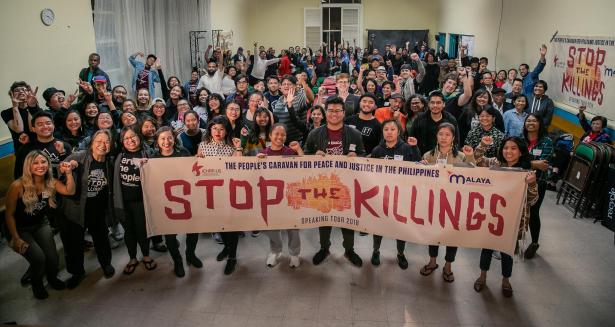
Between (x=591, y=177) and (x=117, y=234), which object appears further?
(x=591, y=177)

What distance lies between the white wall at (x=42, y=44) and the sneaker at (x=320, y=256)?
384 cm

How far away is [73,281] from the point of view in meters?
3.78

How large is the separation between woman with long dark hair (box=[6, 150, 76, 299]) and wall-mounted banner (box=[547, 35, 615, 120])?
647 cm

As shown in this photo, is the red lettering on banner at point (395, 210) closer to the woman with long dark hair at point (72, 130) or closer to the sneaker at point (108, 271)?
the sneaker at point (108, 271)

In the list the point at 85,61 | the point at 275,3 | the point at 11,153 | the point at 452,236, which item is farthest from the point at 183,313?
the point at 275,3

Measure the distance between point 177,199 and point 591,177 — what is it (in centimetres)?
448

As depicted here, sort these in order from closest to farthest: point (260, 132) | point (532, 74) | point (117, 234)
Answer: point (260, 132) < point (117, 234) < point (532, 74)

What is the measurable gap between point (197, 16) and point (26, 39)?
6607mm

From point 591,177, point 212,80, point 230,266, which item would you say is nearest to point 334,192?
→ point 230,266

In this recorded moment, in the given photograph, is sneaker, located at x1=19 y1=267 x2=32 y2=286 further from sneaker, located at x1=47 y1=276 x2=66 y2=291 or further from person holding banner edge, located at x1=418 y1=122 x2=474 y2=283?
person holding banner edge, located at x1=418 y1=122 x2=474 y2=283

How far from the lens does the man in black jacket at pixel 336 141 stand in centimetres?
396

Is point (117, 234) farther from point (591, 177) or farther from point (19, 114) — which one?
point (591, 177)

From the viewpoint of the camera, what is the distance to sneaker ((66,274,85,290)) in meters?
3.76

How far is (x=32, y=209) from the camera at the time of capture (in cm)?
343
